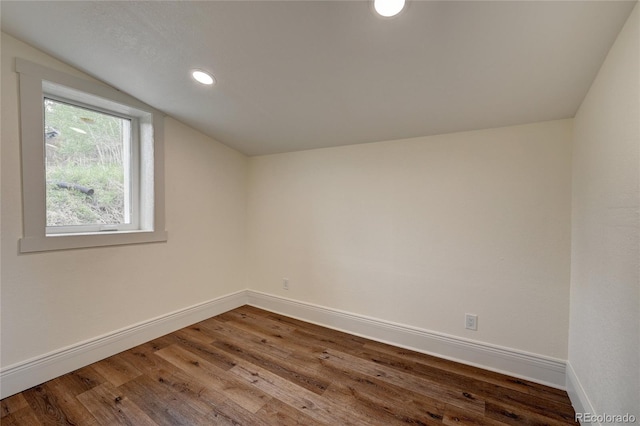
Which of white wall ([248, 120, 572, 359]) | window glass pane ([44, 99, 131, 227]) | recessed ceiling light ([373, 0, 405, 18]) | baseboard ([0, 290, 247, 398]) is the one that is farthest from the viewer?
window glass pane ([44, 99, 131, 227])

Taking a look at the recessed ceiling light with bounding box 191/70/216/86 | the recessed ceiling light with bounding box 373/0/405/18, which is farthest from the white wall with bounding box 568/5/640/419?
the recessed ceiling light with bounding box 191/70/216/86

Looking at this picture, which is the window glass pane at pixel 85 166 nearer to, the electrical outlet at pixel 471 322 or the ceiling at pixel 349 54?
the ceiling at pixel 349 54

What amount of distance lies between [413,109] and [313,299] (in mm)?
2011

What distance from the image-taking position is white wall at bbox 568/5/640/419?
3.26 feet

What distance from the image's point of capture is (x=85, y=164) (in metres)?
2.11

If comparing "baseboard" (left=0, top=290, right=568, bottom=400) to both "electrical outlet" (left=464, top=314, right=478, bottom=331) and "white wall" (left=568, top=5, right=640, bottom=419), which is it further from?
"white wall" (left=568, top=5, right=640, bottom=419)

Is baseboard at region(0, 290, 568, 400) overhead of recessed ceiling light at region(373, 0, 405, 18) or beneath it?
beneath

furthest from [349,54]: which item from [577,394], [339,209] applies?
[577,394]

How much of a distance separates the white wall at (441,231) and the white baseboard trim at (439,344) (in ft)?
0.20

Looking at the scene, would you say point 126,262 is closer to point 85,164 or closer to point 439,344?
point 85,164

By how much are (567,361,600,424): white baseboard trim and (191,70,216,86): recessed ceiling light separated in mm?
2858

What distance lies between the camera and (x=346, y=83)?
67.1 inches

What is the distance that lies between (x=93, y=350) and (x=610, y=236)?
10.6ft

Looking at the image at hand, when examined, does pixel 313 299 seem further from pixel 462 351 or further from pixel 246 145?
pixel 246 145
